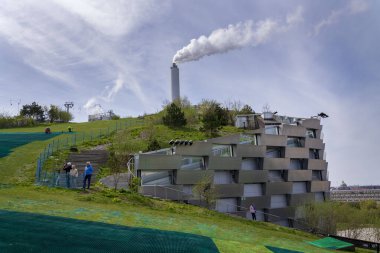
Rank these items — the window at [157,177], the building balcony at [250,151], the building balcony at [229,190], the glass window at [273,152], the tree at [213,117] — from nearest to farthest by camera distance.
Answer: the window at [157,177], the building balcony at [229,190], the building balcony at [250,151], the glass window at [273,152], the tree at [213,117]

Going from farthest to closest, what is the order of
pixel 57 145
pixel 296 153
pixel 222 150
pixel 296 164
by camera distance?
1. pixel 296 164
2. pixel 296 153
3. pixel 222 150
4. pixel 57 145

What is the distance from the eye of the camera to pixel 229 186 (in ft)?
124

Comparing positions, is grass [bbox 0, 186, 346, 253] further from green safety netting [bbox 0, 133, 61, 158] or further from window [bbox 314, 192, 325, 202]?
window [bbox 314, 192, 325, 202]

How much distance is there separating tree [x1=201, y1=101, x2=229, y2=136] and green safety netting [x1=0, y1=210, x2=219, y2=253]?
3722cm

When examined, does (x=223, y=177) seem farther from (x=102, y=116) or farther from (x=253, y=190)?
(x=102, y=116)

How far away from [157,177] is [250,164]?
13.2m

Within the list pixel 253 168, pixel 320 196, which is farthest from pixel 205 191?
pixel 320 196

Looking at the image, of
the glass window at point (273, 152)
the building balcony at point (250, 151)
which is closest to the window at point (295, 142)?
the glass window at point (273, 152)

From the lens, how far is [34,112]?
7319 centimetres

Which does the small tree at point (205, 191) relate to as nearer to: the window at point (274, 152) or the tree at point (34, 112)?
the window at point (274, 152)

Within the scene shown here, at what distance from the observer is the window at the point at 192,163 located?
1358 inches

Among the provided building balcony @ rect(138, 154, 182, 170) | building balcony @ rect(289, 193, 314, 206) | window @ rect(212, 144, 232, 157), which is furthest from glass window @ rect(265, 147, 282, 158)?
building balcony @ rect(138, 154, 182, 170)

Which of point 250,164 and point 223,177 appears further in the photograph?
point 250,164

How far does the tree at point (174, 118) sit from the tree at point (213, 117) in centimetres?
282
